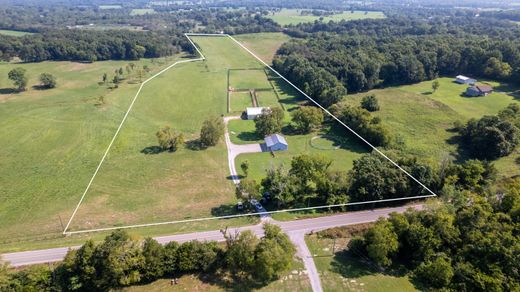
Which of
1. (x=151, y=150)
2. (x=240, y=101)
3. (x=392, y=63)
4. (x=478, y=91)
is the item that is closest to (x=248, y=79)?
(x=240, y=101)

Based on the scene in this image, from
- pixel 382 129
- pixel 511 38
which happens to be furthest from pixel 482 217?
pixel 511 38

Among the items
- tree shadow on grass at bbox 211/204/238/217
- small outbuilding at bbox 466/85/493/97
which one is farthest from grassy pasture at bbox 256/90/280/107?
small outbuilding at bbox 466/85/493/97

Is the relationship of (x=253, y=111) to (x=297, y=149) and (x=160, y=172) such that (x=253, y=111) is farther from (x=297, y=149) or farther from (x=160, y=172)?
(x=160, y=172)

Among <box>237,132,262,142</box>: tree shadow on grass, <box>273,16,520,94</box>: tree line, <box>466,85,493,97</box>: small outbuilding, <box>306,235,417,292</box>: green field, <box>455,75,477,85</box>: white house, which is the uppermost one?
<box>273,16,520,94</box>: tree line

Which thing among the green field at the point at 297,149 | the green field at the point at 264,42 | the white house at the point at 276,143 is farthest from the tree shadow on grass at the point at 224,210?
the green field at the point at 264,42

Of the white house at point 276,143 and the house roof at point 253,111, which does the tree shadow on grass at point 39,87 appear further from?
the white house at point 276,143

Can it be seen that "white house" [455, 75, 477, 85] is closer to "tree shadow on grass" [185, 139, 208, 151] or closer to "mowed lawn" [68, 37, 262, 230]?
"mowed lawn" [68, 37, 262, 230]
